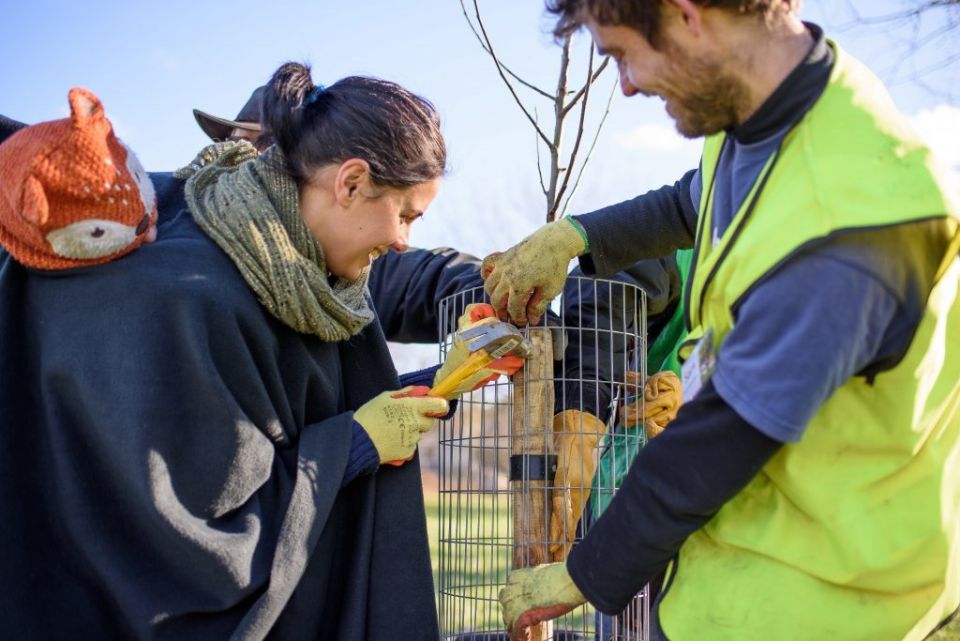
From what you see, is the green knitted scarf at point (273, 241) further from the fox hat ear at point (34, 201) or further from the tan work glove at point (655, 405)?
the tan work glove at point (655, 405)

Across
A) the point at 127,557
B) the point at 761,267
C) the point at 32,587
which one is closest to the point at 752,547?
the point at 761,267

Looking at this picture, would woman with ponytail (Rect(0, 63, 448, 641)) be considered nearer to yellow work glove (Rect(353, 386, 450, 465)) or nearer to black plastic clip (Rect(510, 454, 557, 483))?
yellow work glove (Rect(353, 386, 450, 465))

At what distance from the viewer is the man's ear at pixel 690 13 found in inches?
62.3

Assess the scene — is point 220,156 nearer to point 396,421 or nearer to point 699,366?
point 396,421

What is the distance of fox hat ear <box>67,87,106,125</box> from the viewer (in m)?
1.99

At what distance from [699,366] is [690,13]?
56 cm

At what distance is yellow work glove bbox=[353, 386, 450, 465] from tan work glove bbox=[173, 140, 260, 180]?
70cm

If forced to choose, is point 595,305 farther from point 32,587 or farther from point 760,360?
point 32,587

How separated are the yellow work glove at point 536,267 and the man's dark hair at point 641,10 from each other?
74 centimetres

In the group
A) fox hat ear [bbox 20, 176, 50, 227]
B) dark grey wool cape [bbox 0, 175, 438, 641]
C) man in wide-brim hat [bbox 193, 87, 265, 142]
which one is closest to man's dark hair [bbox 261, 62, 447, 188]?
dark grey wool cape [bbox 0, 175, 438, 641]

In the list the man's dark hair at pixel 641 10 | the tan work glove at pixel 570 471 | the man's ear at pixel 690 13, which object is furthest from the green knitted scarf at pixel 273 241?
the man's ear at pixel 690 13

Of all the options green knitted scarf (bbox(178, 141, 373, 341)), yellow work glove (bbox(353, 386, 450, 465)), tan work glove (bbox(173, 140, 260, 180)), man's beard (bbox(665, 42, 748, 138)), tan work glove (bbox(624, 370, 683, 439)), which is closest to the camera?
man's beard (bbox(665, 42, 748, 138))

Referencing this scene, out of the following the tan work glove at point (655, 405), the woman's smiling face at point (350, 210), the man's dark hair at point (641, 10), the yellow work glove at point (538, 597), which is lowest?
the yellow work glove at point (538, 597)

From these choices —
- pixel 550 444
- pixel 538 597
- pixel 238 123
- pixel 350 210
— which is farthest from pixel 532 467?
pixel 238 123
